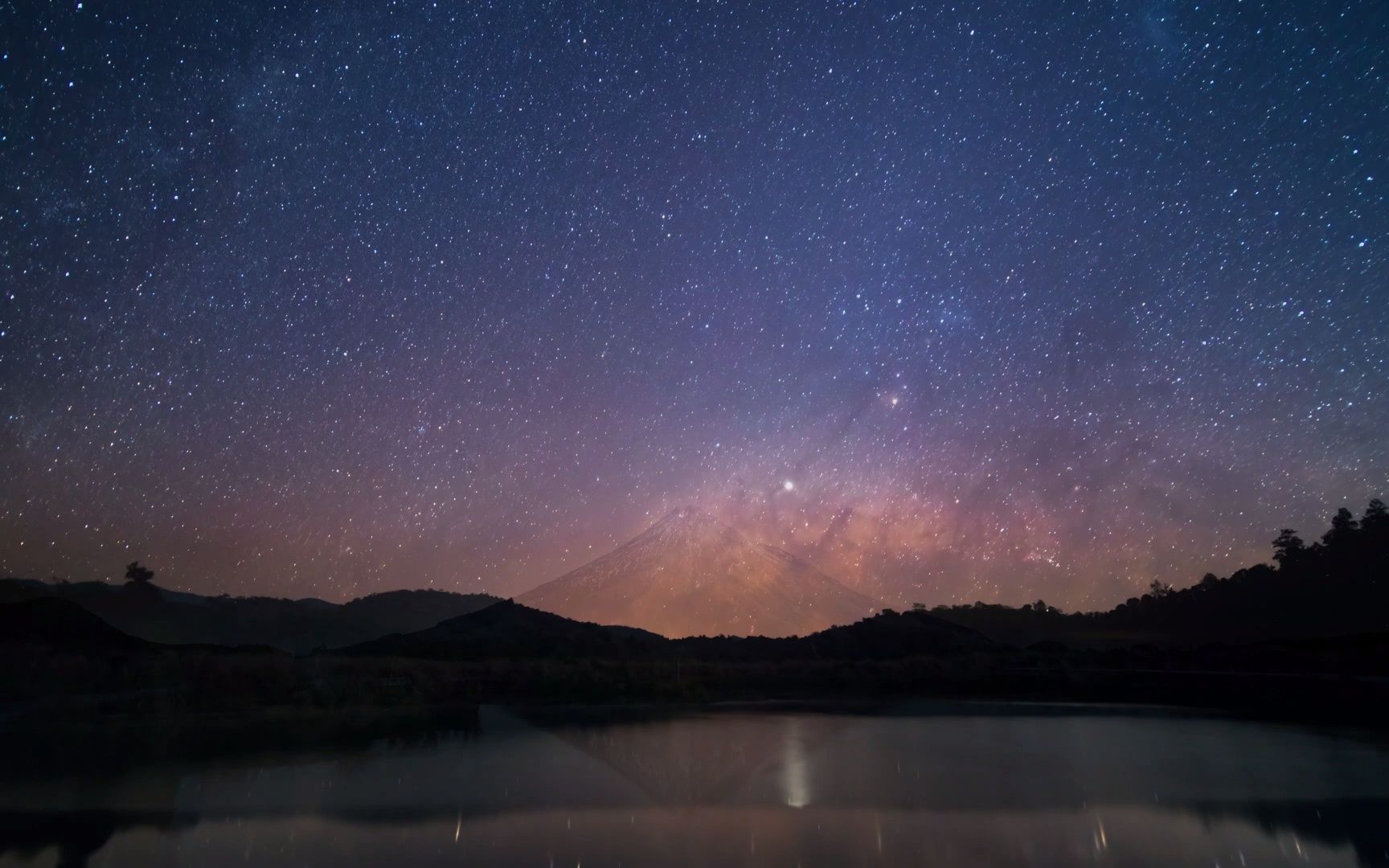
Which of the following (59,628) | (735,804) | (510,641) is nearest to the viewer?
(735,804)

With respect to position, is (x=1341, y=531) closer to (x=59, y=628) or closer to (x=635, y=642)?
(x=635, y=642)

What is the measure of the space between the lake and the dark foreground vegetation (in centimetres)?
746

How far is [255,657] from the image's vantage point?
3138cm

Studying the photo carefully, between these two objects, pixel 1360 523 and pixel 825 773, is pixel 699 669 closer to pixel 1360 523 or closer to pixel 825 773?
pixel 825 773

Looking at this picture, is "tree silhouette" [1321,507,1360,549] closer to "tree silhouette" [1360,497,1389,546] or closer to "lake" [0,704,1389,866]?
"tree silhouette" [1360,497,1389,546]

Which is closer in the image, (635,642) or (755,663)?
(755,663)

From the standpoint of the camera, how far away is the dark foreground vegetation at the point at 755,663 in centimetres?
2517

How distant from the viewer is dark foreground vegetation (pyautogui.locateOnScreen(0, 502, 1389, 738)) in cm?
2517

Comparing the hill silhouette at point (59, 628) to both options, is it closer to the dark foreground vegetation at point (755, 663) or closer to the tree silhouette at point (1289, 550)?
the dark foreground vegetation at point (755, 663)

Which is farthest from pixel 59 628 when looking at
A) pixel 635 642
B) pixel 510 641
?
pixel 635 642

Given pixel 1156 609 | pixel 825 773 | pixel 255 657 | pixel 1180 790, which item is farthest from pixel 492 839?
pixel 1156 609

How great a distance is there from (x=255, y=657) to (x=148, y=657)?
4.16 m

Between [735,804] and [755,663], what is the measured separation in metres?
35.8

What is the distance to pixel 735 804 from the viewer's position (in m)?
11.1
